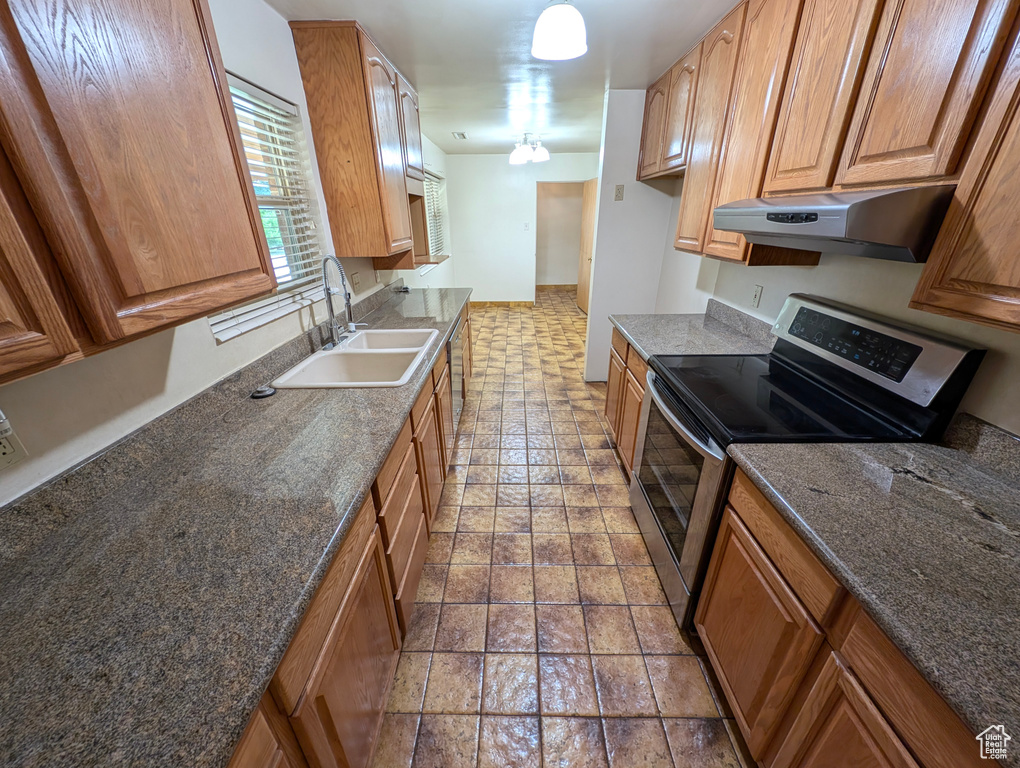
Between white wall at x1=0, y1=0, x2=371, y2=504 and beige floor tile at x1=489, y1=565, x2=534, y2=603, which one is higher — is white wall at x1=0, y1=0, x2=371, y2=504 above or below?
above

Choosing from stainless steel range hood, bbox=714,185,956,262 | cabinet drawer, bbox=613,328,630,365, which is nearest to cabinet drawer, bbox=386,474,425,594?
cabinet drawer, bbox=613,328,630,365

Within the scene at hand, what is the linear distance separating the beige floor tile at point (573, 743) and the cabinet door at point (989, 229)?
4.83 feet

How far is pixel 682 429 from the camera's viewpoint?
1.33 metres

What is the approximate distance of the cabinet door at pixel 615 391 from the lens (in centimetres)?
231

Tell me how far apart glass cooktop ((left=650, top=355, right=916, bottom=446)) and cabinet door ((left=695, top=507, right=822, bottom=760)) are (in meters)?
0.27

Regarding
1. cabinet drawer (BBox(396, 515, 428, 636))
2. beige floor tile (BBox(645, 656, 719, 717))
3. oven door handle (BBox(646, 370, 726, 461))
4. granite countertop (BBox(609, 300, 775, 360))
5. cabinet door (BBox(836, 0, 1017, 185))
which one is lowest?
beige floor tile (BBox(645, 656, 719, 717))

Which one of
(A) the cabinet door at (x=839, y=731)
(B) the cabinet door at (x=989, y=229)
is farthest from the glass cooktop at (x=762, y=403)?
(A) the cabinet door at (x=839, y=731)

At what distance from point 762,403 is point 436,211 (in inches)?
188

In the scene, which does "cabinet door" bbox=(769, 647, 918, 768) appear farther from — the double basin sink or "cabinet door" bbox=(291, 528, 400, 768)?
the double basin sink

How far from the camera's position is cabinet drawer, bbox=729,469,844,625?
79 cm

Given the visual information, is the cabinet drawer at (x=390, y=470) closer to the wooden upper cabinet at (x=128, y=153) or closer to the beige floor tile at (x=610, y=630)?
the wooden upper cabinet at (x=128, y=153)

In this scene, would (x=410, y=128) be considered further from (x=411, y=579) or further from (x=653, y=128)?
A: (x=411, y=579)

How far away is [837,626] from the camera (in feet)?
2.53

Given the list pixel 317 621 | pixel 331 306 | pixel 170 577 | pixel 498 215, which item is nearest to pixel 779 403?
pixel 317 621
